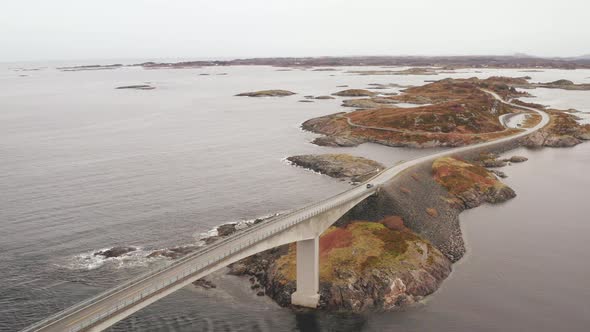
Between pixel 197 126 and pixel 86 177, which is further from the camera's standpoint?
pixel 197 126

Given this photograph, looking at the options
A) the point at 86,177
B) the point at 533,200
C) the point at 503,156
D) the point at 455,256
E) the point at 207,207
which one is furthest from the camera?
the point at 503,156

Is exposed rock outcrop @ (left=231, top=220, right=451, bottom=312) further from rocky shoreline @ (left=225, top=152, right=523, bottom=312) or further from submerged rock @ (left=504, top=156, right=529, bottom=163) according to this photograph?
submerged rock @ (left=504, top=156, right=529, bottom=163)

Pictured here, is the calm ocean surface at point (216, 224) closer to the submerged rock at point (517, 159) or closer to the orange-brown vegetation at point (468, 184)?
the orange-brown vegetation at point (468, 184)

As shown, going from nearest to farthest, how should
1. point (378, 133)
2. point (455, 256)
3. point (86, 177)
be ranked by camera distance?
point (455, 256), point (86, 177), point (378, 133)

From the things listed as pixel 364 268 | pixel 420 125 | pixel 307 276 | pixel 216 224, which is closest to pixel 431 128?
pixel 420 125

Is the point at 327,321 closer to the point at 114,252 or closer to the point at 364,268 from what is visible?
the point at 364,268

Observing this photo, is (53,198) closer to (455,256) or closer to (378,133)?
(455,256)

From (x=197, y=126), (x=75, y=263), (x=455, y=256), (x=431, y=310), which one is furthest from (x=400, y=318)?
(x=197, y=126)
